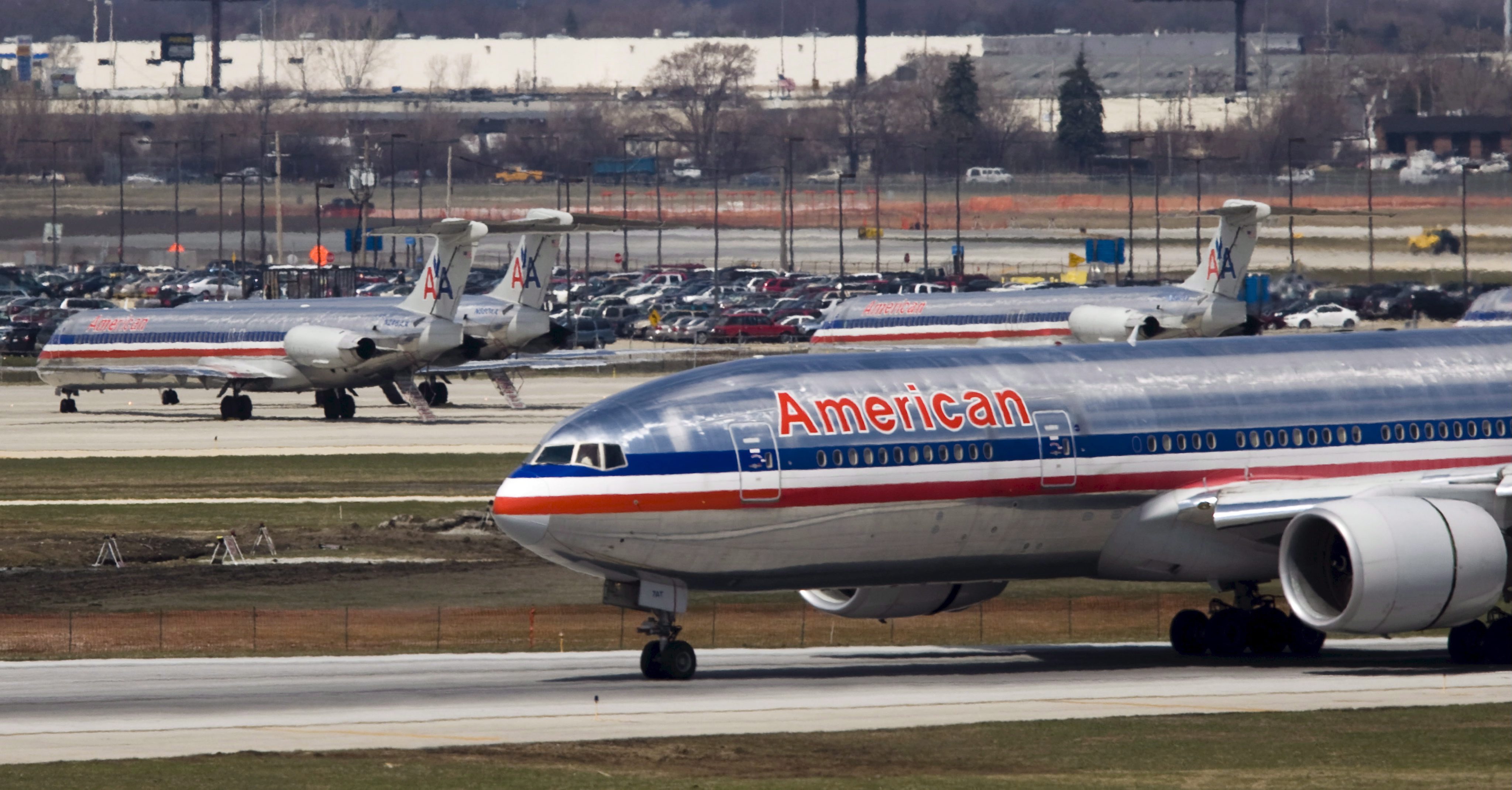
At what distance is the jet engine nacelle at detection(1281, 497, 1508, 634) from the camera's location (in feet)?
113

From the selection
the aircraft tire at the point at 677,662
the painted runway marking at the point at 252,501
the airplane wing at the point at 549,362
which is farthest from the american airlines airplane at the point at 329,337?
the aircraft tire at the point at 677,662

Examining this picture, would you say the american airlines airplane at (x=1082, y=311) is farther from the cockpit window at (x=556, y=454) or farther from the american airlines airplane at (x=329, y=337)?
the cockpit window at (x=556, y=454)

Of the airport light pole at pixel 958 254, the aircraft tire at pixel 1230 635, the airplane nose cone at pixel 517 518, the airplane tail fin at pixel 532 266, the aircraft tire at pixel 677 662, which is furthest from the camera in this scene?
the airport light pole at pixel 958 254

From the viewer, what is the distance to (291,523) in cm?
6475

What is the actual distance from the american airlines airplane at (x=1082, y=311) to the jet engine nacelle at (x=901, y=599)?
1756 inches

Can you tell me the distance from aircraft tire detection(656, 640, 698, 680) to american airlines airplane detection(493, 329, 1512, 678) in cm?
4

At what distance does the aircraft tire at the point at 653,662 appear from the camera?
35938 mm

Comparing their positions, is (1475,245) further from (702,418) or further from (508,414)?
(702,418)

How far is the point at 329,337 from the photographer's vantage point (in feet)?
322

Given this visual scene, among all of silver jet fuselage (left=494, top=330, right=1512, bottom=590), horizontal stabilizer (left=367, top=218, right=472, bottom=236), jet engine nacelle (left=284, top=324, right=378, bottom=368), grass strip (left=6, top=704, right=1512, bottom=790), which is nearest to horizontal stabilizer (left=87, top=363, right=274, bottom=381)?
jet engine nacelle (left=284, top=324, right=378, bottom=368)

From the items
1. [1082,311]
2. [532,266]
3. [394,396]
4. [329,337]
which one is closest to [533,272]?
[532,266]

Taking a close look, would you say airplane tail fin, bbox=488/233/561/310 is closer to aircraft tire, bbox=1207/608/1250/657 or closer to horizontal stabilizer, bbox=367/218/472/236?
horizontal stabilizer, bbox=367/218/472/236

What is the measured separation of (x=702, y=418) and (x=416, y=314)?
2541 inches

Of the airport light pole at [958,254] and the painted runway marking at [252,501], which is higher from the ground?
the airport light pole at [958,254]
